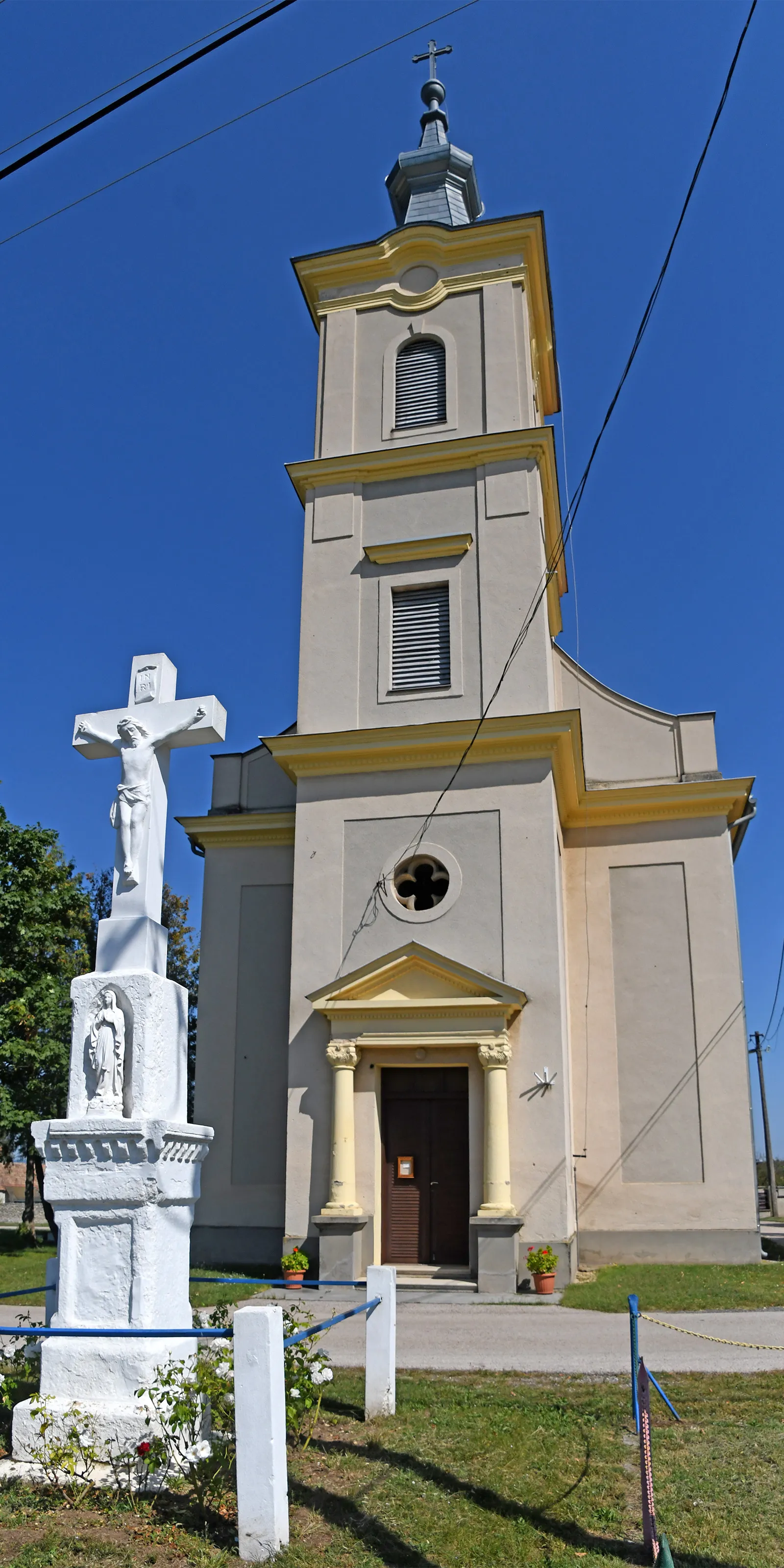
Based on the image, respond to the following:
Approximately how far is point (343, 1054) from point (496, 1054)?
2209mm

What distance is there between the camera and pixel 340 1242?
1558 cm

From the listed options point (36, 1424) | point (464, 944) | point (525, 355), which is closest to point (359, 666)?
point (464, 944)

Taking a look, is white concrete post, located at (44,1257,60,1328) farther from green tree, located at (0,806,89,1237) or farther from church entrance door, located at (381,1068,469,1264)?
green tree, located at (0,806,89,1237)

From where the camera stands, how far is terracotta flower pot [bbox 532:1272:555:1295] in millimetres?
14570

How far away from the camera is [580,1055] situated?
18.7 meters

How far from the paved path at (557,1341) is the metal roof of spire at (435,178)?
20841mm

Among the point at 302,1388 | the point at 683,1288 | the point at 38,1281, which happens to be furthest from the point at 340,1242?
the point at 302,1388

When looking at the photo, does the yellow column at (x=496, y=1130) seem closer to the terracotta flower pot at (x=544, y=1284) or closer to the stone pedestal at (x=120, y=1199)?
the terracotta flower pot at (x=544, y=1284)

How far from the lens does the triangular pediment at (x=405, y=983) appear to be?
16.2m

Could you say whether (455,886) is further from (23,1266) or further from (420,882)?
(23,1266)

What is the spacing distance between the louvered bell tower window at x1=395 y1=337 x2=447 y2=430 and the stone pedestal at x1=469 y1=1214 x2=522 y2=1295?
13191mm

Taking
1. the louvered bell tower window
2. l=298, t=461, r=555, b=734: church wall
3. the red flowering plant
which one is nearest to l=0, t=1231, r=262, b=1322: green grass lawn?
the red flowering plant

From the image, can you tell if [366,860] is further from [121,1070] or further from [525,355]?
[121,1070]

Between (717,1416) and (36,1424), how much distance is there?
4426 mm
